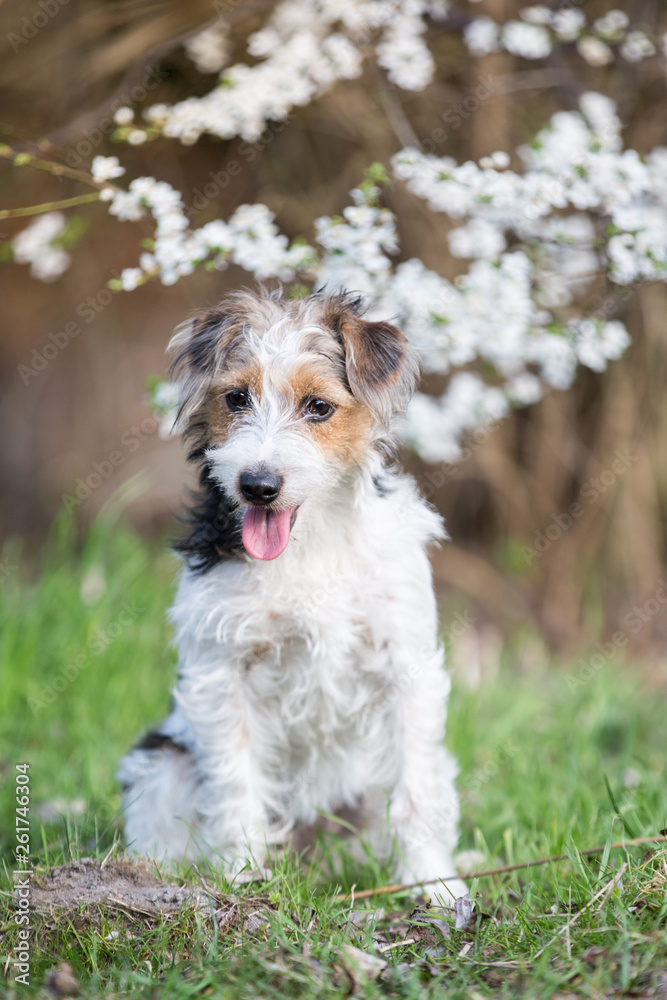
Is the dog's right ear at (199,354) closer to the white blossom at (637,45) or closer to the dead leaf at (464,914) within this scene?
the dead leaf at (464,914)

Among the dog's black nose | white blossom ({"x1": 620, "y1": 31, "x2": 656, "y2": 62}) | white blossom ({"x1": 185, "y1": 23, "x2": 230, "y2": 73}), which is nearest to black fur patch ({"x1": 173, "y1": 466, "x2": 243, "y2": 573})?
the dog's black nose

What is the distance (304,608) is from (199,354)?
0.94 m

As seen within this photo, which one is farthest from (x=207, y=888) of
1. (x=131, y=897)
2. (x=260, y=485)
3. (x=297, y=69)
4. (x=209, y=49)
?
(x=209, y=49)

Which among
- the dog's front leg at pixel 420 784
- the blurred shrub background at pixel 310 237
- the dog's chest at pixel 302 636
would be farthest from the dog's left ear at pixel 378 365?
the blurred shrub background at pixel 310 237

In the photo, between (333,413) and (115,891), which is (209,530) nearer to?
(333,413)

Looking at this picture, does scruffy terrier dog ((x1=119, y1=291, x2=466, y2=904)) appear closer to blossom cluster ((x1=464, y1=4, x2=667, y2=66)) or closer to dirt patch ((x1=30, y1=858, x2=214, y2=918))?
dirt patch ((x1=30, y1=858, x2=214, y2=918))

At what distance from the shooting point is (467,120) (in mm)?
6156

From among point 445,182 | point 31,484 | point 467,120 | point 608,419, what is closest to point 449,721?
point 445,182

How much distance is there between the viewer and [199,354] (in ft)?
10.1

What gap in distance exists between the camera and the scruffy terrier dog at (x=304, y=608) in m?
2.89

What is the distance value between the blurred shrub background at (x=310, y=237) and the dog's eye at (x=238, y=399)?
6.88 feet

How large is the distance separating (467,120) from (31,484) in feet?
16.8

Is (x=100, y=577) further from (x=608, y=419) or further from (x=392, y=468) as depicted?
(x=608, y=419)

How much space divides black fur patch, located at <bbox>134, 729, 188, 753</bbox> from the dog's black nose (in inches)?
46.3
